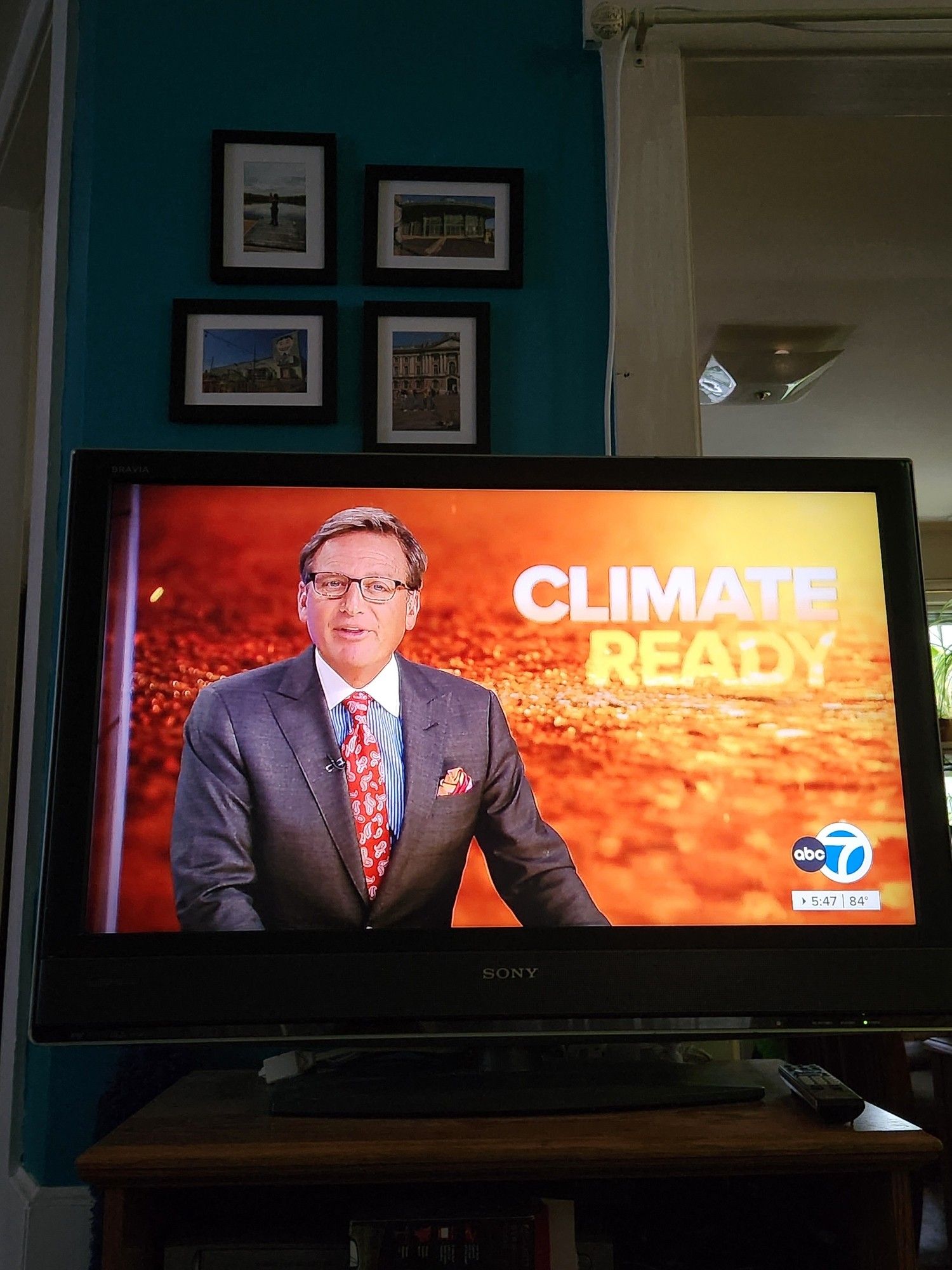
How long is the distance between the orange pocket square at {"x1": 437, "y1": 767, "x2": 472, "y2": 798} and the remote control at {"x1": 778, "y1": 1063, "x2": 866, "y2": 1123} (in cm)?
49

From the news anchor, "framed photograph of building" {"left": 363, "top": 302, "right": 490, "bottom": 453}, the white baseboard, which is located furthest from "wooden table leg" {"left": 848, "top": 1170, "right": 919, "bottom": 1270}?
"framed photograph of building" {"left": 363, "top": 302, "right": 490, "bottom": 453}

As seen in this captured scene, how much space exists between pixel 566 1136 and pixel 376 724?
0.50 meters

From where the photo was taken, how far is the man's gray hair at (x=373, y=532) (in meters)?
1.30

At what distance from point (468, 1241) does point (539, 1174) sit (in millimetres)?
105

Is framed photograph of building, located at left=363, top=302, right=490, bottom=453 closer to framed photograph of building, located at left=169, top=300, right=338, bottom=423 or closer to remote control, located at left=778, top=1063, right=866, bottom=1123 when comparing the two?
framed photograph of building, located at left=169, top=300, right=338, bottom=423

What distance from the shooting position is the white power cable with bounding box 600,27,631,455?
5.54 ft

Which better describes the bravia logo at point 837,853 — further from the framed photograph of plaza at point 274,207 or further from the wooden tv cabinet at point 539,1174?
the framed photograph of plaza at point 274,207

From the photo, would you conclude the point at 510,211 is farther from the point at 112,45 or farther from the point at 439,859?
the point at 439,859

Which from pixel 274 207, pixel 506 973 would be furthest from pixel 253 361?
pixel 506 973

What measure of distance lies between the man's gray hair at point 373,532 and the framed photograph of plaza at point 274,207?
0.61m

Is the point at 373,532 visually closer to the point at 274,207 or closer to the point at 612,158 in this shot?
the point at 274,207

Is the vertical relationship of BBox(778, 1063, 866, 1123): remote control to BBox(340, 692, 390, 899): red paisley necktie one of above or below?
below

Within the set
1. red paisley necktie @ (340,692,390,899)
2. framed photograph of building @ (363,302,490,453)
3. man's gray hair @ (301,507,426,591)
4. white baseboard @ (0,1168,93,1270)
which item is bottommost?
white baseboard @ (0,1168,93,1270)

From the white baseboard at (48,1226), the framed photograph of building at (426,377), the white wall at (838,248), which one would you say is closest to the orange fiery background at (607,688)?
the framed photograph of building at (426,377)
